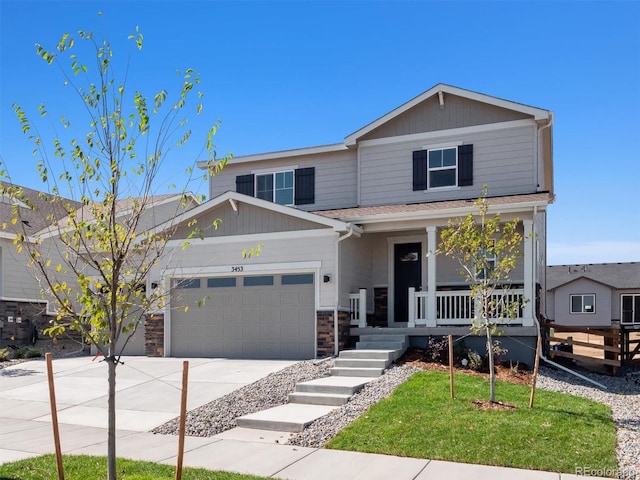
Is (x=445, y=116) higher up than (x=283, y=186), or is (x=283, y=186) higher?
(x=445, y=116)

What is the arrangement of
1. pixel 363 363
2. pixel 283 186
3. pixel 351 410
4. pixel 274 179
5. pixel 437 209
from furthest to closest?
pixel 274 179
pixel 283 186
pixel 437 209
pixel 363 363
pixel 351 410

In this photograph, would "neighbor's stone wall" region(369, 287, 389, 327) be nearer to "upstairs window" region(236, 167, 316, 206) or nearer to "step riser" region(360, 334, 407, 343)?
"step riser" region(360, 334, 407, 343)

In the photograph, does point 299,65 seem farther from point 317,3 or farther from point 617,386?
point 617,386

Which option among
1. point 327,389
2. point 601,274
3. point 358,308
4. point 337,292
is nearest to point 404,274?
point 358,308

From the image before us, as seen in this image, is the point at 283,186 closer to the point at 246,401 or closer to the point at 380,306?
the point at 380,306

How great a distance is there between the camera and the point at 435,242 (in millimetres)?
14938

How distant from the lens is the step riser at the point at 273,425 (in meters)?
8.91

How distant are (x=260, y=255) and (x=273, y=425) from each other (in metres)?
7.08

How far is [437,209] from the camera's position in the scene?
14.7m

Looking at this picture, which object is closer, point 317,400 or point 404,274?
point 317,400

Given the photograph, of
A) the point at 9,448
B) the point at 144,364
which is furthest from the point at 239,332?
the point at 9,448

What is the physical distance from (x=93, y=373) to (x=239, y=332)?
3.64 metres

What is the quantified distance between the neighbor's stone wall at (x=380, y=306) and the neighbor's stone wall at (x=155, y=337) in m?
5.86

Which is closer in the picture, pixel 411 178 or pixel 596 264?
pixel 411 178
